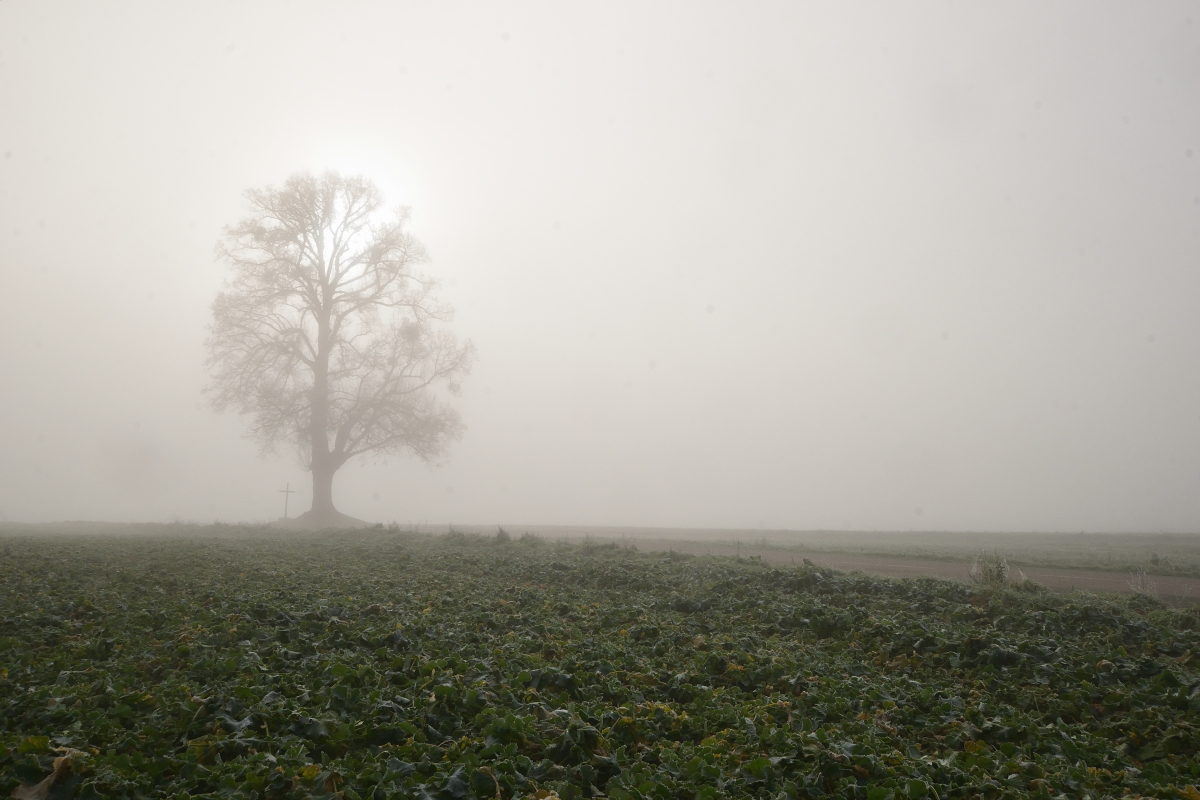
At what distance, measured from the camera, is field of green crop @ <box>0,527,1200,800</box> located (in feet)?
16.1

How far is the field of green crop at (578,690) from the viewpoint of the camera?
16.1 ft

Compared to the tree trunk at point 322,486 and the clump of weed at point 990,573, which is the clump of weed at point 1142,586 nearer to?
the clump of weed at point 990,573

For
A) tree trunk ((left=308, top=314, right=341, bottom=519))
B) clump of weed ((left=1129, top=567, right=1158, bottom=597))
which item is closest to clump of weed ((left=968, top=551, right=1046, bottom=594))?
clump of weed ((left=1129, top=567, right=1158, bottom=597))

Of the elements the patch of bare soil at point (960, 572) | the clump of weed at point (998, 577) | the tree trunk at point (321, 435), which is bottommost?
the patch of bare soil at point (960, 572)

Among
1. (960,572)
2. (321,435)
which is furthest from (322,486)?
(960,572)

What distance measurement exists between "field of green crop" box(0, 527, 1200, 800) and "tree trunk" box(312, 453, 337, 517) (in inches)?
774

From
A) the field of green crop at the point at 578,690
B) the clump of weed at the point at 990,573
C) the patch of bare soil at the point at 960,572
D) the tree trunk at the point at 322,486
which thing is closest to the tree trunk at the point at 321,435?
the tree trunk at the point at 322,486

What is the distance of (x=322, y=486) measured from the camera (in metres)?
31.5

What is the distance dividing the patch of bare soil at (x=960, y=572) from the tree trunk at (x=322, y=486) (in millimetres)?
17271

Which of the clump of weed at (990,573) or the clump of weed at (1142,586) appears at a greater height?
the clump of weed at (990,573)

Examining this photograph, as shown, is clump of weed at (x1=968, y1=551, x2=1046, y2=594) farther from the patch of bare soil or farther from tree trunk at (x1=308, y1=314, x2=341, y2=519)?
tree trunk at (x1=308, y1=314, x2=341, y2=519)

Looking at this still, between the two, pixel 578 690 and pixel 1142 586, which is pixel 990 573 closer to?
pixel 1142 586

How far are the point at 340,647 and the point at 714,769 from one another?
4.89 metres

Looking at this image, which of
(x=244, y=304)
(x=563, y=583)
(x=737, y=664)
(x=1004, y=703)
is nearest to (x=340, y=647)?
(x=737, y=664)
